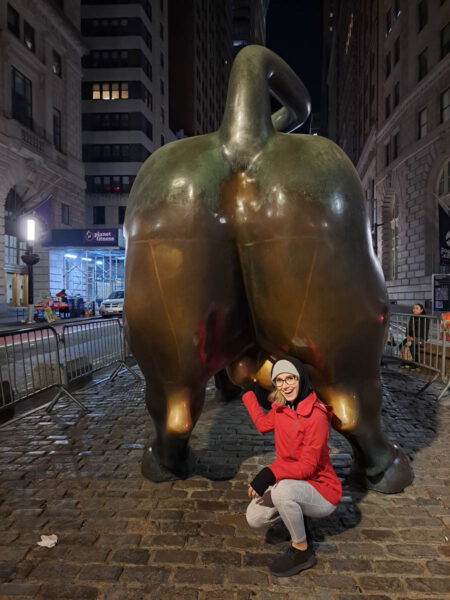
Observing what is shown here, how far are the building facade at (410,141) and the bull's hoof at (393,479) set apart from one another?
45.3ft

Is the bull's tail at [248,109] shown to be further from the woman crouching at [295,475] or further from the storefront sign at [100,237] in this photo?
the storefront sign at [100,237]

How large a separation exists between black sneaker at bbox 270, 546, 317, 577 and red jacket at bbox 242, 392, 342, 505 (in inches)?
12.6

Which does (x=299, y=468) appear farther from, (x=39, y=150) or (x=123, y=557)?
(x=39, y=150)

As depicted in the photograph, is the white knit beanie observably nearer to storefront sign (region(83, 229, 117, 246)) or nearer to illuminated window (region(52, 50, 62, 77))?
storefront sign (region(83, 229, 117, 246))

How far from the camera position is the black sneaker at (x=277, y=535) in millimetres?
2570

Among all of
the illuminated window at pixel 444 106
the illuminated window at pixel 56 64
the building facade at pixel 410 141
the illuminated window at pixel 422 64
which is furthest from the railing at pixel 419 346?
the illuminated window at pixel 56 64

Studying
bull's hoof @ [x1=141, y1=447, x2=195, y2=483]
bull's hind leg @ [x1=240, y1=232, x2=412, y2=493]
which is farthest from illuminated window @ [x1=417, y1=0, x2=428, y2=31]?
bull's hoof @ [x1=141, y1=447, x2=195, y2=483]

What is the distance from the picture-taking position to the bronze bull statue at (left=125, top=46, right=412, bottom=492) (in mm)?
2395

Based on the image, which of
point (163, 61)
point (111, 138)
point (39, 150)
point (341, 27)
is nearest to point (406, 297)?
point (39, 150)

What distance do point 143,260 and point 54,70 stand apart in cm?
3275

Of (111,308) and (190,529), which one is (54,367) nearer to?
(190,529)

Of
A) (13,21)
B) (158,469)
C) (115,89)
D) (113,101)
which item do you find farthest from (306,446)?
(115,89)

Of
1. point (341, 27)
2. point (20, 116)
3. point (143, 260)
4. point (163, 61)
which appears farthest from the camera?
point (341, 27)

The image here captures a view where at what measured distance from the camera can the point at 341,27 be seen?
182 feet
